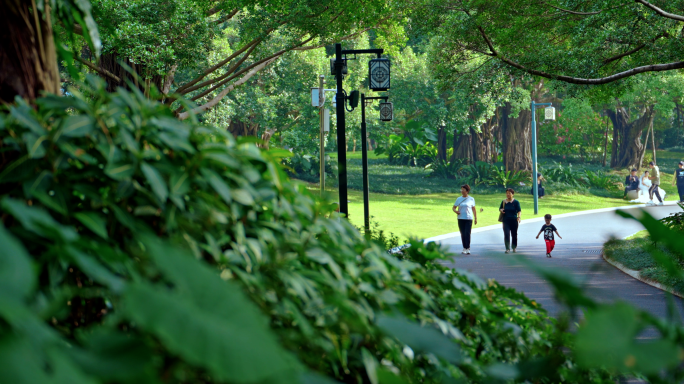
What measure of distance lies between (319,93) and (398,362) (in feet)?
49.2

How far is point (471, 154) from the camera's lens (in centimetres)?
4006

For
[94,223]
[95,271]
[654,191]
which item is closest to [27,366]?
[95,271]

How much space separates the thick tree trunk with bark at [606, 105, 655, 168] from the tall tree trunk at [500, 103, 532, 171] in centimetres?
965

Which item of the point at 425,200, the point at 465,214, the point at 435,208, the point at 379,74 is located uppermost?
the point at 379,74

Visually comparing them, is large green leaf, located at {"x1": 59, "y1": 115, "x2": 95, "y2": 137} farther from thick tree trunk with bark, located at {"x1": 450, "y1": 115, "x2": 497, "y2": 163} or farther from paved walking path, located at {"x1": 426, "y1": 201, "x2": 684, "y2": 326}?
thick tree trunk with bark, located at {"x1": 450, "y1": 115, "x2": 497, "y2": 163}

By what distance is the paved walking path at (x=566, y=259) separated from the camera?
9.10m

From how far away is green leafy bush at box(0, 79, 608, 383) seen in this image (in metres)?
0.57

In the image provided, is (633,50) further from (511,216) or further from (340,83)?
(340,83)

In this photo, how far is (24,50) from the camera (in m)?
1.32

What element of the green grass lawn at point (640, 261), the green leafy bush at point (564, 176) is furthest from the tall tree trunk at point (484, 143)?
the green grass lawn at point (640, 261)

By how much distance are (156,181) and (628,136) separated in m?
47.7

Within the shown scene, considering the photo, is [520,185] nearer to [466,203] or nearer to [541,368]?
[466,203]

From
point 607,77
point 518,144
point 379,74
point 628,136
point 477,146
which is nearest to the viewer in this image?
point 607,77

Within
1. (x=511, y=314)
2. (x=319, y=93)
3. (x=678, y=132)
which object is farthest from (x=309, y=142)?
(x=678, y=132)
